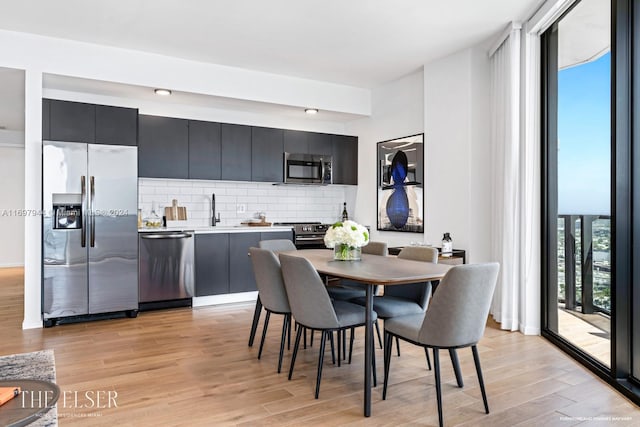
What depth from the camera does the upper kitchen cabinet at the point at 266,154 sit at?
5.84 meters

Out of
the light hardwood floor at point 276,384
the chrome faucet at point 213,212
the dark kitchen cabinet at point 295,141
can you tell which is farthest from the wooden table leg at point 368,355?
the dark kitchen cabinet at point 295,141

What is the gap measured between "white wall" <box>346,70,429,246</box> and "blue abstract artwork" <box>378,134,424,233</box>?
108 mm

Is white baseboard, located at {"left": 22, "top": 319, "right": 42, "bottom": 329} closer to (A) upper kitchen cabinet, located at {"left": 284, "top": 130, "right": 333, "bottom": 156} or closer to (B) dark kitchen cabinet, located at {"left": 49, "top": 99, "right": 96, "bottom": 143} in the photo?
(B) dark kitchen cabinet, located at {"left": 49, "top": 99, "right": 96, "bottom": 143}

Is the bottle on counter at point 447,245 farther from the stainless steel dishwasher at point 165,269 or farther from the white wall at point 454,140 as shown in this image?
the stainless steel dishwasher at point 165,269

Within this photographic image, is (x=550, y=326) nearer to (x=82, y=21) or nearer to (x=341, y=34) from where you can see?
(x=341, y=34)

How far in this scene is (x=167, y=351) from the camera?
11.9 ft

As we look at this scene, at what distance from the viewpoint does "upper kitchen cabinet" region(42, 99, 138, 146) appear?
14.8ft

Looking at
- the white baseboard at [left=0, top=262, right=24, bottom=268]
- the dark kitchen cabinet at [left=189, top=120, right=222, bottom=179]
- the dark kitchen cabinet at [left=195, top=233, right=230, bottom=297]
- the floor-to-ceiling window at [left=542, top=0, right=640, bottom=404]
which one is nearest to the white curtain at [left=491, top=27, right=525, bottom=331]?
the floor-to-ceiling window at [left=542, top=0, right=640, bottom=404]

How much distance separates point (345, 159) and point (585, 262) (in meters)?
3.70

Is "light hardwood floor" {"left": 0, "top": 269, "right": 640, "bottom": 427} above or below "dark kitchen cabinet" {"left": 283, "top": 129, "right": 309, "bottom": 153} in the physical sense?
below

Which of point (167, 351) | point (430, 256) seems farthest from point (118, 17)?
point (430, 256)

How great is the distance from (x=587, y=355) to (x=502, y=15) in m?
2.86

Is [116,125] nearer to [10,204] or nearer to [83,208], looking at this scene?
[83,208]

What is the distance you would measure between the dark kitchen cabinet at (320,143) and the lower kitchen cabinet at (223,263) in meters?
1.46
